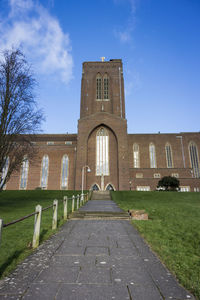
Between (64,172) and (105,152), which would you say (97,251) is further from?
(64,172)

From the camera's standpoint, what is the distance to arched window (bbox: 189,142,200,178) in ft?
A: 143

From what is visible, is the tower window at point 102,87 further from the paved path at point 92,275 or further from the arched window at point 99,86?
the paved path at point 92,275

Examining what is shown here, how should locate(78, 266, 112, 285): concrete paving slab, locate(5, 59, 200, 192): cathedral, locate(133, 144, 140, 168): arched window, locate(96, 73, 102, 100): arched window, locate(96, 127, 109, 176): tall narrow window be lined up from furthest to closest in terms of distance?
locate(133, 144, 140, 168): arched window
locate(96, 73, 102, 100): arched window
locate(96, 127, 109, 176): tall narrow window
locate(5, 59, 200, 192): cathedral
locate(78, 266, 112, 285): concrete paving slab

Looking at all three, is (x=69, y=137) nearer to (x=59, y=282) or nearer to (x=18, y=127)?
(x=18, y=127)

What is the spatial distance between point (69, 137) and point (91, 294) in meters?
43.2

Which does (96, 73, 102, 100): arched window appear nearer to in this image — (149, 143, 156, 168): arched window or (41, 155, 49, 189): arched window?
(149, 143, 156, 168): arched window

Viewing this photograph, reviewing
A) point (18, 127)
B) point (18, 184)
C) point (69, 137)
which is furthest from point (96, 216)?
point (69, 137)

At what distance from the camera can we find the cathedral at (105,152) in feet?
111

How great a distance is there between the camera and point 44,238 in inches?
184

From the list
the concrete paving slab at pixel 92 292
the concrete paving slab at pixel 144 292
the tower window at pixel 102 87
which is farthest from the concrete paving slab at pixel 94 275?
the tower window at pixel 102 87

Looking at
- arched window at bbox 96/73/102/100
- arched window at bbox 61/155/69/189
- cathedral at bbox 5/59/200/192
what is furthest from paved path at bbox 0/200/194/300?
arched window at bbox 96/73/102/100

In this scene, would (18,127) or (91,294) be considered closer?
(91,294)

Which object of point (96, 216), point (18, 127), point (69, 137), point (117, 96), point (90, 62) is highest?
point (90, 62)

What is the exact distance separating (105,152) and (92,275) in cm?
3274
